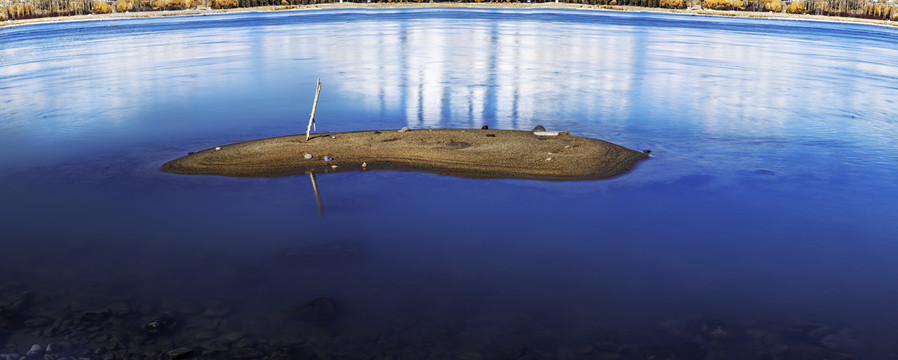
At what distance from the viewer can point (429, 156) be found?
16.3 metres

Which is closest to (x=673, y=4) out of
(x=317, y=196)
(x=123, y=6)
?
(x=123, y=6)

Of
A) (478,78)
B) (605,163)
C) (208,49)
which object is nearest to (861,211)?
(605,163)

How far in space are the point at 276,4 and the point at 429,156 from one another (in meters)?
196

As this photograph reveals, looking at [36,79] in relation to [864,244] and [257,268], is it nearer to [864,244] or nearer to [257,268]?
[257,268]

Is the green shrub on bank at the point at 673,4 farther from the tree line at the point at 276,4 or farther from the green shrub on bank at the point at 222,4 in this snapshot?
the green shrub on bank at the point at 222,4

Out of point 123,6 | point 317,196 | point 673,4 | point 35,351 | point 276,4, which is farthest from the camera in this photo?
point 276,4

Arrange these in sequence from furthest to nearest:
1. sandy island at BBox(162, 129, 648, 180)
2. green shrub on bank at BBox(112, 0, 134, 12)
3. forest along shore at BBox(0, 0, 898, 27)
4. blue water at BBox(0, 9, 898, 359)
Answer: green shrub on bank at BBox(112, 0, 134, 12)
forest along shore at BBox(0, 0, 898, 27)
sandy island at BBox(162, 129, 648, 180)
blue water at BBox(0, 9, 898, 359)

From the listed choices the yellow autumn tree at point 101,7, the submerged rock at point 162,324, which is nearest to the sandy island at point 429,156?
the submerged rock at point 162,324

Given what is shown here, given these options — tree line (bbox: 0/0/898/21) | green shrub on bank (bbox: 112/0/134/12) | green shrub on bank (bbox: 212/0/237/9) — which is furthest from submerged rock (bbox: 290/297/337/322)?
green shrub on bank (bbox: 212/0/237/9)

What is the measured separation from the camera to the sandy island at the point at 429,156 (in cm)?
1538

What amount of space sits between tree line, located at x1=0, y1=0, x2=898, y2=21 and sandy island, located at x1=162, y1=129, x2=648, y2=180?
136 metres

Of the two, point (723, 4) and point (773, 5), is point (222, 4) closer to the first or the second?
point (723, 4)

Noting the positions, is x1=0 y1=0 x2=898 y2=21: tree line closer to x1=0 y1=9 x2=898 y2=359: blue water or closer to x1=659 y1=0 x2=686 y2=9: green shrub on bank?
x1=659 y1=0 x2=686 y2=9: green shrub on bank

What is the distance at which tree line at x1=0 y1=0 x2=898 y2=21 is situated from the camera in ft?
454
